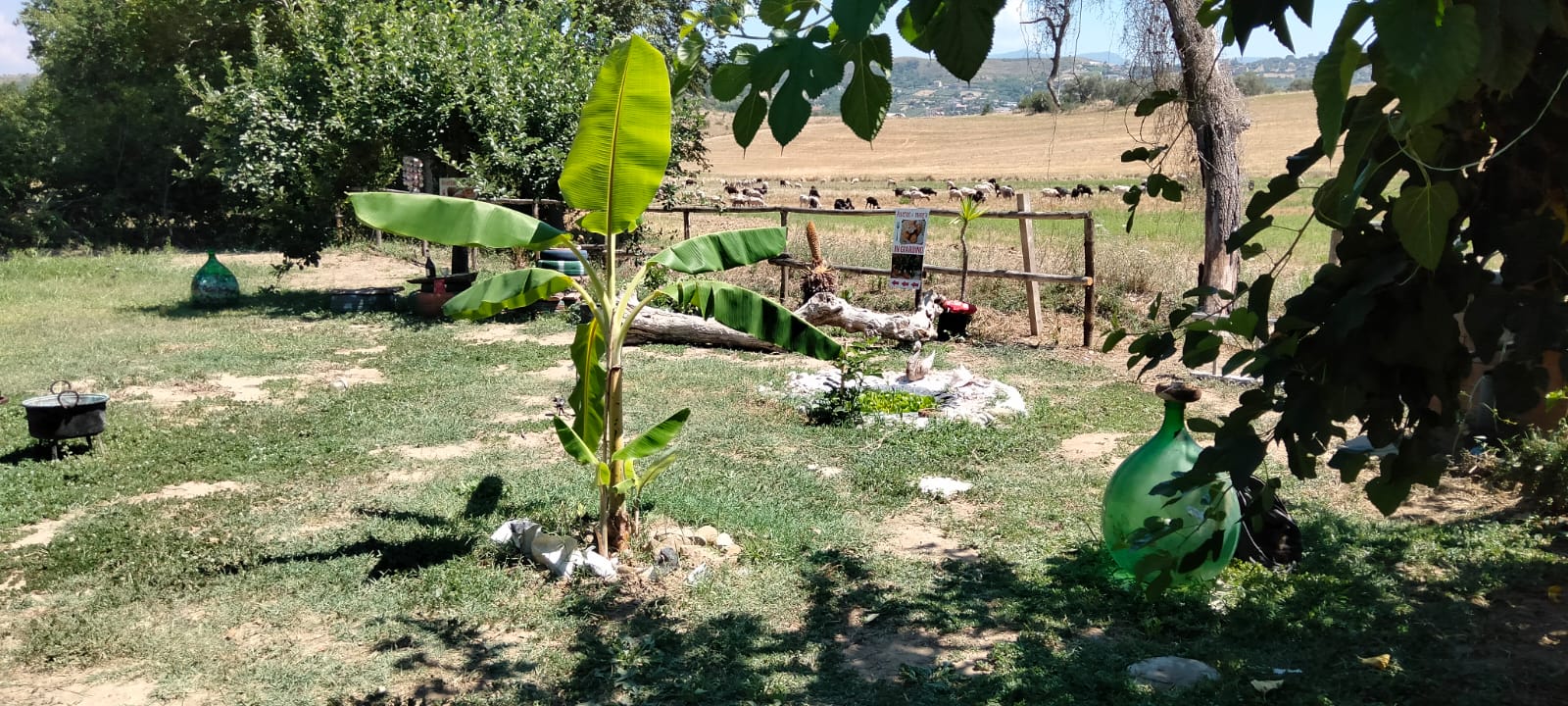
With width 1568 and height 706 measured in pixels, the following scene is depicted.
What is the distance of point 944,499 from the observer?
6.18 meters

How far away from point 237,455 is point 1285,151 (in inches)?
1671

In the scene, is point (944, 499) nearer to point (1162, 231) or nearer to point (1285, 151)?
point (1162, 231)

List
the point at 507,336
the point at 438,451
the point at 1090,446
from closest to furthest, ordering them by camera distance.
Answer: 1. the point at 438,451
2. the point at 1090,446
3. the point at 507,336

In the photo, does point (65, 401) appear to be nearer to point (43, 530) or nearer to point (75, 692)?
point (43, 530)

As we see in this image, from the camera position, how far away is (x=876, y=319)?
11539 mm

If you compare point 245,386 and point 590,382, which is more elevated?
point 590,382

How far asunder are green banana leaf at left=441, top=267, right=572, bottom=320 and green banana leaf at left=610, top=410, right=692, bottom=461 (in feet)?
2.71

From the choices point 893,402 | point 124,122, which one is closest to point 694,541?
point 893,402

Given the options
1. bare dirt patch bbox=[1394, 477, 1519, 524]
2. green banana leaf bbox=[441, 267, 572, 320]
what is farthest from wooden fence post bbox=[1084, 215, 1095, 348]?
green banana leaf bbox=[441, 267, 572, 320]

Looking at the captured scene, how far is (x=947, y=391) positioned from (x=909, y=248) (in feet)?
11.0

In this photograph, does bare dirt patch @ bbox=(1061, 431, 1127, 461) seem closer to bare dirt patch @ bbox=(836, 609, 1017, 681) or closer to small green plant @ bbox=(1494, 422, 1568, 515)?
small green plant @ bbox=(1494, 422, 1568, 515)

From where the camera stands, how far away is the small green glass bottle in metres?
14.3

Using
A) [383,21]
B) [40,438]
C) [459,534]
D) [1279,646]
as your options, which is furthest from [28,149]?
[1279,646]

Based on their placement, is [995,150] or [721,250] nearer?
[721,250]
